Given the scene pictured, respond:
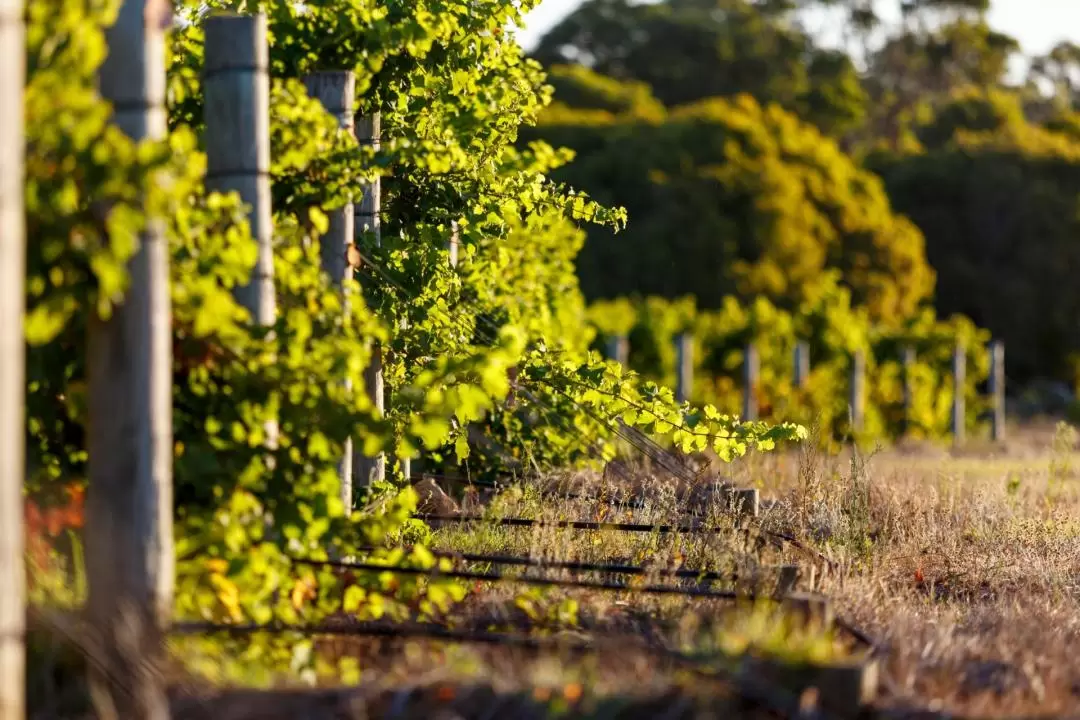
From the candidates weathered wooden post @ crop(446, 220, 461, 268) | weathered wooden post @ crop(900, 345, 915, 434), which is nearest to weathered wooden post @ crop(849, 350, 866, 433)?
weathered wooden post @ crop(900, 345, 915, 434)

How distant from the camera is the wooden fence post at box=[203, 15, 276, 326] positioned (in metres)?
5.12

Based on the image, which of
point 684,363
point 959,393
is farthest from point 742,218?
point 684,363

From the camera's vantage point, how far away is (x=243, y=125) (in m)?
5.16

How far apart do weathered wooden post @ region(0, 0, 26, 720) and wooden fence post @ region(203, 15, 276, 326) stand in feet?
4.54

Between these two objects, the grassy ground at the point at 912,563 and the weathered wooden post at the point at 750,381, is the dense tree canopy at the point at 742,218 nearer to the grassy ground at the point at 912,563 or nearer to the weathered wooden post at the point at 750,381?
the weathered wooden post at the point at 750,381

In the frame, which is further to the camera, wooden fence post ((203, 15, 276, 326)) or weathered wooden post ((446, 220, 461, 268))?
weathered wooden post ((446, 220, 461, 268))

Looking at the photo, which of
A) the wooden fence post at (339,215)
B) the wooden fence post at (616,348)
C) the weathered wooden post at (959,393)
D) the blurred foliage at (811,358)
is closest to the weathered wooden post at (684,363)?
the blurred foliage at (811,358)

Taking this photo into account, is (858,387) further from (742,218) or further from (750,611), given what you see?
(750,611)

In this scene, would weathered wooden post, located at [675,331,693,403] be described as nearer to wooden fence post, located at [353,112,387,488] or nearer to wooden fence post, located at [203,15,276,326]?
wooden fence post, located at [353,112,387,488]

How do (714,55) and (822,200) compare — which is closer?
(822,200)

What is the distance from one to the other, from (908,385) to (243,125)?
18960mm

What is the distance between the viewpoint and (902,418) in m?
23.2

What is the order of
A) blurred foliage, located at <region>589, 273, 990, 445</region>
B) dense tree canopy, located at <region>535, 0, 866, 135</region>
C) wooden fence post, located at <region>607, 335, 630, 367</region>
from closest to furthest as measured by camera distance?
1. wooden fence post, located at <region>607, 335, 630, 367</region>
2. blurred foliage, located at <region>589, 273, 990, 445</region>
3. dense tree canopy, located at <region>535, 0, 866, 135</region>

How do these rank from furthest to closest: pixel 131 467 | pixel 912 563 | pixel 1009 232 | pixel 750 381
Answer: pixel 1009 232 < pixel 750 381 < pixel 912 563 < pixel 131 467
